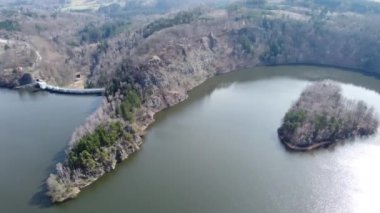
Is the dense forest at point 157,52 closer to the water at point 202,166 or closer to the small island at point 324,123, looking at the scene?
the small island at point 324,123

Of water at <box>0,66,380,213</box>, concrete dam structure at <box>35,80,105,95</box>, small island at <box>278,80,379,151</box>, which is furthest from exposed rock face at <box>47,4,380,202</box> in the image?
water at <box>0,66,380,213</box>

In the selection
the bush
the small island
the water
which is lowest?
the water

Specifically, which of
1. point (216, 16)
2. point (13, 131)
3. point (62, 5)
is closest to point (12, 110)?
point (13, 131)

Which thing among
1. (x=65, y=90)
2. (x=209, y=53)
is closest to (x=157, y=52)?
(x=209, y=53)

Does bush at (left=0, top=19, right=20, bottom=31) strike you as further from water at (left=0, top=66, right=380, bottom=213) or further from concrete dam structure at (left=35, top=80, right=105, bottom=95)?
water at (left=0, top=66, right=380, bottom=213)

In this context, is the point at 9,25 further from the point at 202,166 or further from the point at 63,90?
the point at 202,166

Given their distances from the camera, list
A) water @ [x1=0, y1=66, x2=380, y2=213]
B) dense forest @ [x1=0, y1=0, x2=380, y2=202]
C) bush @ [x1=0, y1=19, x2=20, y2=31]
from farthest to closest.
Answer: bush @ [x1=0, y1=19, x2=20, y2=31], dense forest @ [x1=0, y1=0, x2=380, y2=202], water @ [x1=0, y1=66, x2=380, y2=213]

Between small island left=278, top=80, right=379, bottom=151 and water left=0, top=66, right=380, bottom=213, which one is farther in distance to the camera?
small island left=278, top=80, right=379, bottom=151
